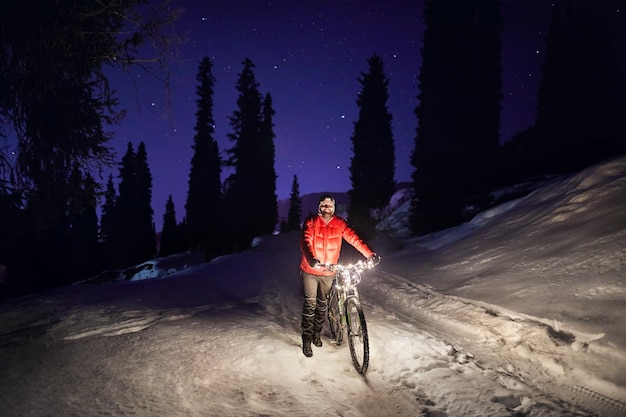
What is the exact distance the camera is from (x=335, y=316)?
5.11 m

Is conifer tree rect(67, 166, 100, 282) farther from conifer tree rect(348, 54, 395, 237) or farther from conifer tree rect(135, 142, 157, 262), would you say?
conifer tree rect(348, 54, 395, 237)

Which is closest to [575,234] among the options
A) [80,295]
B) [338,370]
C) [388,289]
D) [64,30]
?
[388,289]

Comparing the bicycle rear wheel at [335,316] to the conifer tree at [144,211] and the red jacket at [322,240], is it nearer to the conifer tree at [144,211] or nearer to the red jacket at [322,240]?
the red jacket at [322,240]

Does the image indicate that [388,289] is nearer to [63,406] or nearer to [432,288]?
[432,288]

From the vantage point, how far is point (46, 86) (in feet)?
23.6

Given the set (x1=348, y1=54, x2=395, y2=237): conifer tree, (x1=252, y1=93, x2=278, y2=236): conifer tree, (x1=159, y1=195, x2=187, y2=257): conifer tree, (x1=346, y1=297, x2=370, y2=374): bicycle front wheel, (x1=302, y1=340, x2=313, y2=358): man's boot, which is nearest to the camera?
(x1=346, y1=297, x2=370, y2=374): bicycle front wheel

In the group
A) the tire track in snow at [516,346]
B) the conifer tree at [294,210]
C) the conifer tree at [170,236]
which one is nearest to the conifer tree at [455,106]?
the tire track in snow at [516,346]

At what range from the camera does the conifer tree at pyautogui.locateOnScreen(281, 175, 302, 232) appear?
73.8 meters

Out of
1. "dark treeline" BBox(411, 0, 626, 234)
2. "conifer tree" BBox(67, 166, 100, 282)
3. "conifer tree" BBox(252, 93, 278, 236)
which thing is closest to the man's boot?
"dark treeline" BBox(411, 0, 626, 234)

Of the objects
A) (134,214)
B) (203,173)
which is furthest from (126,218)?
(203,173)

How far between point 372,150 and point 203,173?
19679 millimetres

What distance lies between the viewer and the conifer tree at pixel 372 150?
3600 cm

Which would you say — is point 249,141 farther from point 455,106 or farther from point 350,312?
point 350,312

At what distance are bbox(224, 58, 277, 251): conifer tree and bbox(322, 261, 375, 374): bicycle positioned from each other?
31.2m
